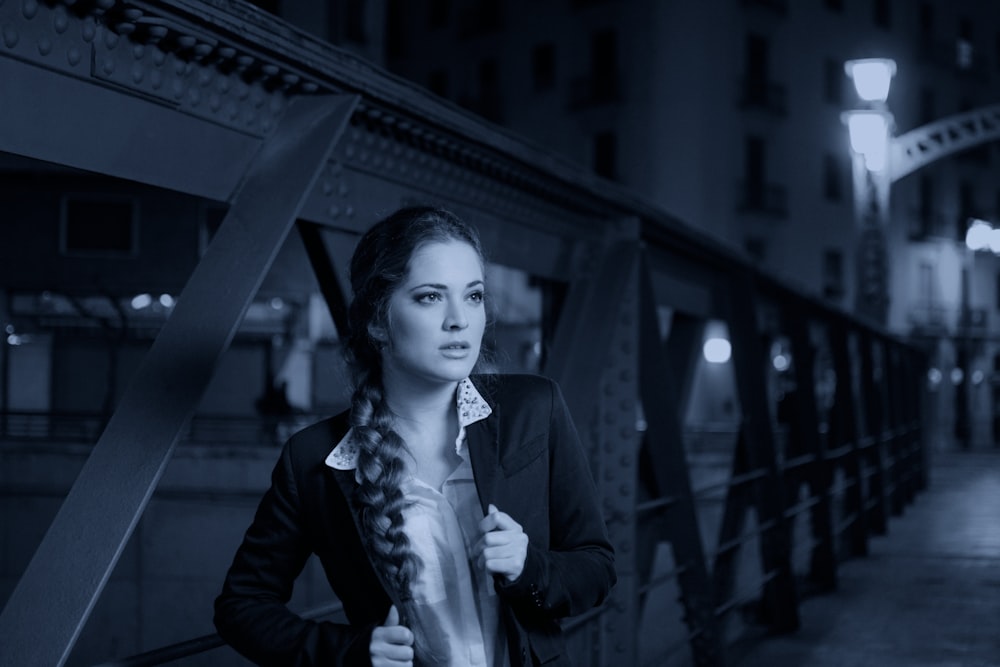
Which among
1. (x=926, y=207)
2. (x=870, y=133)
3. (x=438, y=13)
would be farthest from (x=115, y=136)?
(x=926, y=207)

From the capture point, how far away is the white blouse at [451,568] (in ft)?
6.54

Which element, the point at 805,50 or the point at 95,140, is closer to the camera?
the point at 95,140

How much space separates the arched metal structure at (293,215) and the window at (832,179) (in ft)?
116

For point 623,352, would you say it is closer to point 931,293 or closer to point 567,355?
point 567,355

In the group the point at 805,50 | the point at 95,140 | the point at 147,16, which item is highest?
the point at 805,50

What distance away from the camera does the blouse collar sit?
2014 millimetres

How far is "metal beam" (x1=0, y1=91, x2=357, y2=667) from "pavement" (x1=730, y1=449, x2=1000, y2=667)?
12.5ft

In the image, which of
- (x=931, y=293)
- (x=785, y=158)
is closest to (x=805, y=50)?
(x=785, y=158)

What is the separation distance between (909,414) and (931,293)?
30141 mm

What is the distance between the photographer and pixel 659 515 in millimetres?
4945

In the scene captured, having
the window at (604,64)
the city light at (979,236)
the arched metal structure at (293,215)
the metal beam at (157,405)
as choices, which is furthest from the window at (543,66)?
the metal beam at (157,405)

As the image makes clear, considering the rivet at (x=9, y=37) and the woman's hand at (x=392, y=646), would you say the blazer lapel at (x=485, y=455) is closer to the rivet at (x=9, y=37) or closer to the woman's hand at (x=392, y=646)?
the woman's hand at (x=392, y=646)

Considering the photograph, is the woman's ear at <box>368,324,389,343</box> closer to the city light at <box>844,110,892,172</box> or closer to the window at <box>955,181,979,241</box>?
the city light at <box>844,110,892,172</box>

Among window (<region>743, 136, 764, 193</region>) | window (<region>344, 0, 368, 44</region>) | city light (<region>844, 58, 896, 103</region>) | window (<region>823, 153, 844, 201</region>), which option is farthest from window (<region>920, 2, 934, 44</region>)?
city light (<region>844, 58, 896, 103</region>)
